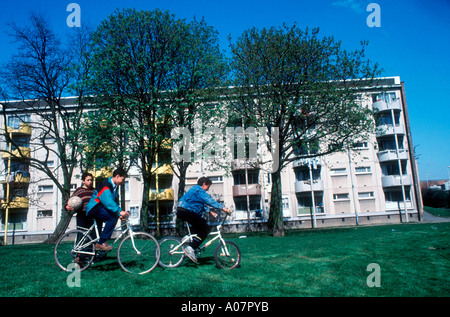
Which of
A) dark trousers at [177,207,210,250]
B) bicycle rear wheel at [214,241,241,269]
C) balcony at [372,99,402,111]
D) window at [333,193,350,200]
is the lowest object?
bicycle rear wheel at [214,241,241,269]

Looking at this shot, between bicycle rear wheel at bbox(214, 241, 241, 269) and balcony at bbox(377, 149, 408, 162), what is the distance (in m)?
40.4

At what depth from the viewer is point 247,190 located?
1578 inches

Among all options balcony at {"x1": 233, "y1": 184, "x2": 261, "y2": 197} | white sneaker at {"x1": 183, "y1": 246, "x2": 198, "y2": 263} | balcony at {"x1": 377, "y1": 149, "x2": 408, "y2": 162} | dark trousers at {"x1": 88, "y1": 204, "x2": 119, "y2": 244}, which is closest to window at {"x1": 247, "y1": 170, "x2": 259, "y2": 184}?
balcony at {"x1": 233, "y1": 184, "x2": 261, "y2": 197}

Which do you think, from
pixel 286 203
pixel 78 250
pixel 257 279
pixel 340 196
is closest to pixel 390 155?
pixel 340 196

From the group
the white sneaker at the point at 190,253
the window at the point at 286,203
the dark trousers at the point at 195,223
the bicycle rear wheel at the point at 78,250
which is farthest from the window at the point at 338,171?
the bicycle rear wheel at the point at 78,250

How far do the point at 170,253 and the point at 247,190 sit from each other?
32966mm

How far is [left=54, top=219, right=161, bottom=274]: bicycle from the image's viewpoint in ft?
23.1

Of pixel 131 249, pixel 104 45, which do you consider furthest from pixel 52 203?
pixel 131 249

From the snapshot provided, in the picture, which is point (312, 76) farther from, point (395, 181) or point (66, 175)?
point (395, 181)

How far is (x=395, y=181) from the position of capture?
4178cm

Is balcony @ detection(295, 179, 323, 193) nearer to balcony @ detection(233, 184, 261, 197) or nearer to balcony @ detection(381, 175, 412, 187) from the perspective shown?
balcony @ detection(233, 184, 261, 197)

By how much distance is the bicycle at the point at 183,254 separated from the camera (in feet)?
24.1

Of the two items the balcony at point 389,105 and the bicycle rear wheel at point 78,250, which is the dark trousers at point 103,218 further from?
the balcony at point 389,105
